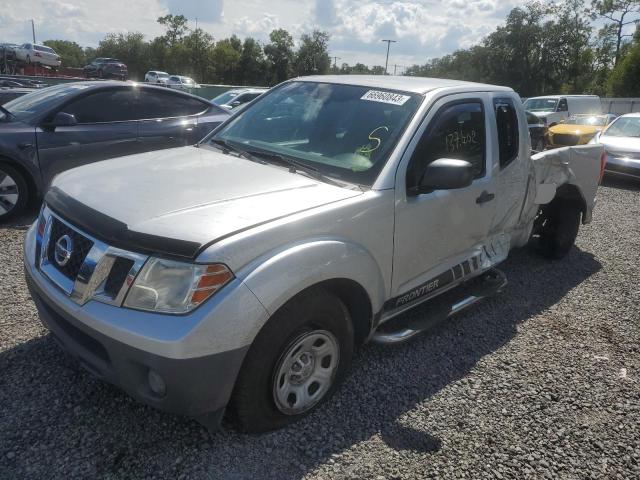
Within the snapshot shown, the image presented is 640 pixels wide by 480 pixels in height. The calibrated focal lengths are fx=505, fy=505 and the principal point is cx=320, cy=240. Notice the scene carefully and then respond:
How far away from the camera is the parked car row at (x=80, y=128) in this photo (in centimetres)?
569

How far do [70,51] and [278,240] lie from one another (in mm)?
109066

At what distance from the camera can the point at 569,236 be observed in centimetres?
545

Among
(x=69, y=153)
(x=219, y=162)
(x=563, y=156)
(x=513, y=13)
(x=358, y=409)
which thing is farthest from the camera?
(x=513, y=13)

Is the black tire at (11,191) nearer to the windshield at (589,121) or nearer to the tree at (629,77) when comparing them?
the windshield at (589,121)

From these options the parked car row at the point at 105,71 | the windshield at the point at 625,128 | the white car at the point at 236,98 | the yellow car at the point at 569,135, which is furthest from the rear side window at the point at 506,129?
the parked car row at the point at 105,71

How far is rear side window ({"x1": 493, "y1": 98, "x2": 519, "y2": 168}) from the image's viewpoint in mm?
3832

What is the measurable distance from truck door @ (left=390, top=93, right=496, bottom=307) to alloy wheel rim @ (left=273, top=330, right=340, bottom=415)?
0.59 meters

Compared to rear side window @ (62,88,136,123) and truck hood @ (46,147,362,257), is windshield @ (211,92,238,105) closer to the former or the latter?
rear side window @ (62,88,136,123)

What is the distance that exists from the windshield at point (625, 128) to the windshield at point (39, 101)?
36.8ft

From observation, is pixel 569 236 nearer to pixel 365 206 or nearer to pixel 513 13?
pixel 365 206

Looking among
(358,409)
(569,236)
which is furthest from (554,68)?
(358,409)

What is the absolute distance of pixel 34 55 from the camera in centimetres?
3378

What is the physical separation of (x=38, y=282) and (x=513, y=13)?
206 ft

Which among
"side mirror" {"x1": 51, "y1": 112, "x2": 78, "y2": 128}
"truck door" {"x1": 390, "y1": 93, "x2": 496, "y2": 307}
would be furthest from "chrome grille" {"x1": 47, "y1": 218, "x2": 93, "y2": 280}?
"side mirror" {"x1": 51, "y1": 112, "x2": 78, "y2": 128}
